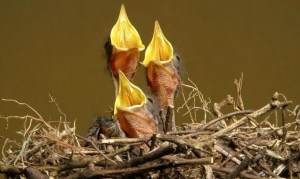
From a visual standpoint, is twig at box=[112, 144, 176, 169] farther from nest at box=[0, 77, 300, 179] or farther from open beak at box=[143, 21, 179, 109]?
open beak at box=[143, 21, 179, 109]

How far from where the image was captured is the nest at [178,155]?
84cm

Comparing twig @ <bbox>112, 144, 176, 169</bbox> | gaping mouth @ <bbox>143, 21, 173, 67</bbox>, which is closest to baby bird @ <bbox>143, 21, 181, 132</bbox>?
gaping mouth @ <bbox>143, 21, 173, 67</bbox>

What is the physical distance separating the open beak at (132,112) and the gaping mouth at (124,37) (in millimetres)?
64

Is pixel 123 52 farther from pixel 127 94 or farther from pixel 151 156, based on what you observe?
pixel 151 156

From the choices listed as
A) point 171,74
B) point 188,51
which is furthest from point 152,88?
point 188,51

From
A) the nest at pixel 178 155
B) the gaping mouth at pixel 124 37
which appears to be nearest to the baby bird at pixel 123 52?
the gaping mouth at pixel 124 37

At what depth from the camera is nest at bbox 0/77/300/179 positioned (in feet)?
2.76

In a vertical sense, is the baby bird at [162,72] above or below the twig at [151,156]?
above

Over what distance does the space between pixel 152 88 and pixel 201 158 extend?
232 millimetres

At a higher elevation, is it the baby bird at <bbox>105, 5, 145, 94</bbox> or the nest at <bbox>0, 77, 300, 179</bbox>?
the baby bird at <bbox>105, 5, 145, 94</bbox>

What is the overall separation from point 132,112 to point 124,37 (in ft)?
0.51

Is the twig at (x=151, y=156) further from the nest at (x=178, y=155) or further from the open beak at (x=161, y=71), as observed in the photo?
the open beak at (x=161, y=71)

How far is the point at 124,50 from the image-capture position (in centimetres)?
102

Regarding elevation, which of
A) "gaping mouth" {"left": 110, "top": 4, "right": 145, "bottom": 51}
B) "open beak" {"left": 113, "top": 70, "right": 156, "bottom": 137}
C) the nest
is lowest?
the nest
